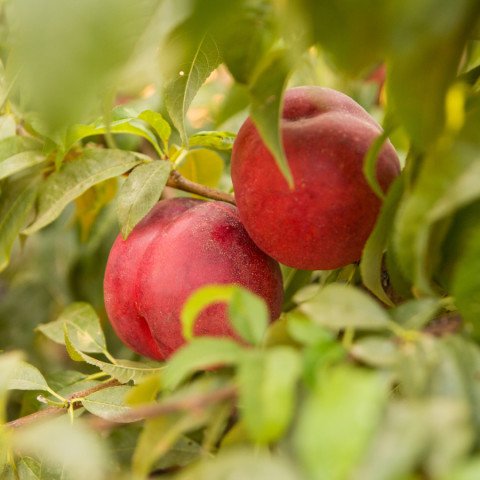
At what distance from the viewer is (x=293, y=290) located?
2.49 ft

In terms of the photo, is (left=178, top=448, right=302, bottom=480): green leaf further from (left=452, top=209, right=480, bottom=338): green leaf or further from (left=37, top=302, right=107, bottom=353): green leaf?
(left=37, top=302, right=107, bottom=353): green leaf

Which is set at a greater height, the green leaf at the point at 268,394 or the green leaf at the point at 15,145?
the green leaf at the point at 268,394

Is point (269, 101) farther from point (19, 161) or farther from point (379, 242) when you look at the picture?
point (19, 161)

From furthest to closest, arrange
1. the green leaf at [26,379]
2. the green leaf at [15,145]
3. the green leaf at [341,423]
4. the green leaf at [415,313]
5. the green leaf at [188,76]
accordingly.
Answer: the green leaf at [15,145] → the green leaf at [26,379] → the green leaf at [188,76] → the green leaf at [415,313] → the green leaf at [341,423]

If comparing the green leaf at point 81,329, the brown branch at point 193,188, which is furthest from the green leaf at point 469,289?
the green leaf at point 81,329

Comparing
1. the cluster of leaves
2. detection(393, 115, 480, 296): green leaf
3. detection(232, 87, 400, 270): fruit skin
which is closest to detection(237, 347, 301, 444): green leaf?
the cluster of leaves

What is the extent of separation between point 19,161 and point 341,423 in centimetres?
56

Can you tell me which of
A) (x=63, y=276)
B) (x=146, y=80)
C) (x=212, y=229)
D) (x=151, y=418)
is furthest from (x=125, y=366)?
(x=63, y=276)

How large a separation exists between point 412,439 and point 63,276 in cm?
101

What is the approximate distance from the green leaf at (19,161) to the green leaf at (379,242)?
1.33ft

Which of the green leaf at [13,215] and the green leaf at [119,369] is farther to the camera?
the green leaf at [13,215]

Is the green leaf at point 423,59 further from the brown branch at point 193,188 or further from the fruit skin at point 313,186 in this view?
the brown branch at point 193,188

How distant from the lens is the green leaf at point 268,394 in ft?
1.05

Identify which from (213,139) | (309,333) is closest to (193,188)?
(213,139)
